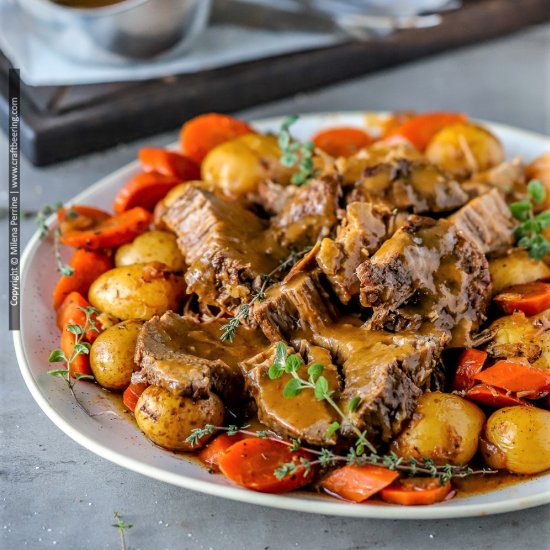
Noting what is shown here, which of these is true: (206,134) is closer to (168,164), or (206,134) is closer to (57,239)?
(168,164)

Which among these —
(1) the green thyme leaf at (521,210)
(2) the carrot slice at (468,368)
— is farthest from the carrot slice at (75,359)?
(1) the green thyme leaf at (521,210)

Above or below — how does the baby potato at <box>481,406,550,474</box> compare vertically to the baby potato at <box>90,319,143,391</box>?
below

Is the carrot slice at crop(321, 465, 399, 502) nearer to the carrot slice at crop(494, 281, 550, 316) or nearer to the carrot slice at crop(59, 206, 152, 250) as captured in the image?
the carrot slice at crop(494, 281, 550, 316)

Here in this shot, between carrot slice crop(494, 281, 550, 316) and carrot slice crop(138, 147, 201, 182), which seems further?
carrot slice crop(138, 147, 201, 182)

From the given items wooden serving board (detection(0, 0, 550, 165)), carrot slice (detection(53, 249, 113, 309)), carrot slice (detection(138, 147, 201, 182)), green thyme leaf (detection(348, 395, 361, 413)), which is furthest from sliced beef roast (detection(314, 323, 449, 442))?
wooden serving board (detection(0, 0, 550, 165))

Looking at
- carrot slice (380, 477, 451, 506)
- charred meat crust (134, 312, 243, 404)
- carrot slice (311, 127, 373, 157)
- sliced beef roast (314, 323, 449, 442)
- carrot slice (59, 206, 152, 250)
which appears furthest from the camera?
carrot slice (311, 127, 373, 157)

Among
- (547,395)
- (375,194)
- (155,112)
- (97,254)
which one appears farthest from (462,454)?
(155,112)

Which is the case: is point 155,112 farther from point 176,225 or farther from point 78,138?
point 176,225
